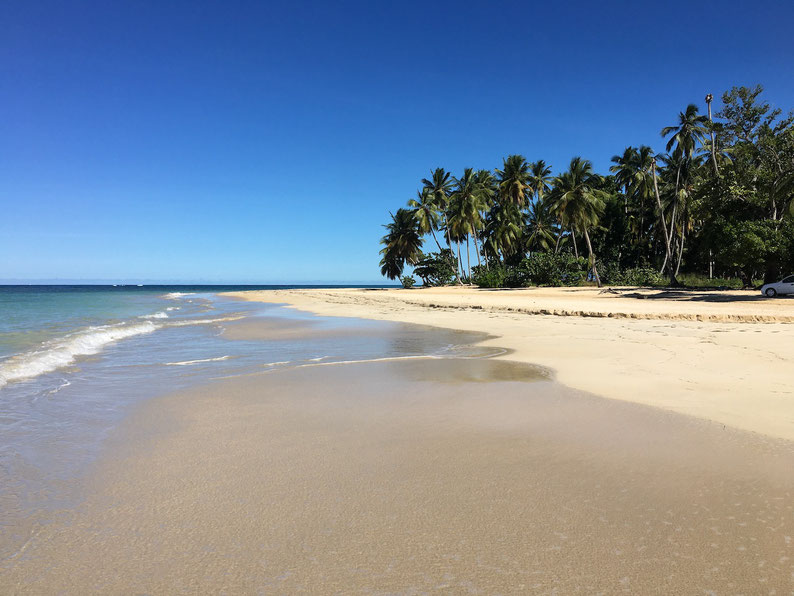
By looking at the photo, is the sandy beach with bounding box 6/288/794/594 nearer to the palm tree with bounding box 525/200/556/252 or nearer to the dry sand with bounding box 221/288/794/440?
the dry sand with bounding box 221/288/794/440

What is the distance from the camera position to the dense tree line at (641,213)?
78.7ft

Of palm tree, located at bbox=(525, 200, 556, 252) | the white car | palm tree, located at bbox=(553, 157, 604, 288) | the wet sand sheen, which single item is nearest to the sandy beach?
the wet sand sheen

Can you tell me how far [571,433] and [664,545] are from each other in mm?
1886

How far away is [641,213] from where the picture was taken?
152 ft

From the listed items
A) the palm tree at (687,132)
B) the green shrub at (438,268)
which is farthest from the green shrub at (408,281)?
the palm tree at (687,132)

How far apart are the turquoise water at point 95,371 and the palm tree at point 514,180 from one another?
36697 millimetres

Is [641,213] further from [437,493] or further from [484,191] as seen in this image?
[437,493]

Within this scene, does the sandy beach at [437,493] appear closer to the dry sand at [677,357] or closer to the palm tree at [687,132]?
the dry sand at [677,357]

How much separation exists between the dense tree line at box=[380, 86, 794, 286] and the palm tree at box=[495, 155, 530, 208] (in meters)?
0.11

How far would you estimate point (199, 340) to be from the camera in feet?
41.0

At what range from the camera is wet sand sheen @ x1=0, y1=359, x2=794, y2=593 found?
2217 millimetres

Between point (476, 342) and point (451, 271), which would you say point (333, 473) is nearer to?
point (476, 342)

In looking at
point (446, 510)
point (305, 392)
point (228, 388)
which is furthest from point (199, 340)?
point (446, 510)

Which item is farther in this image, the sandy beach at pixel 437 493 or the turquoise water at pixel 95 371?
the turquoise water at pixel 95 371
